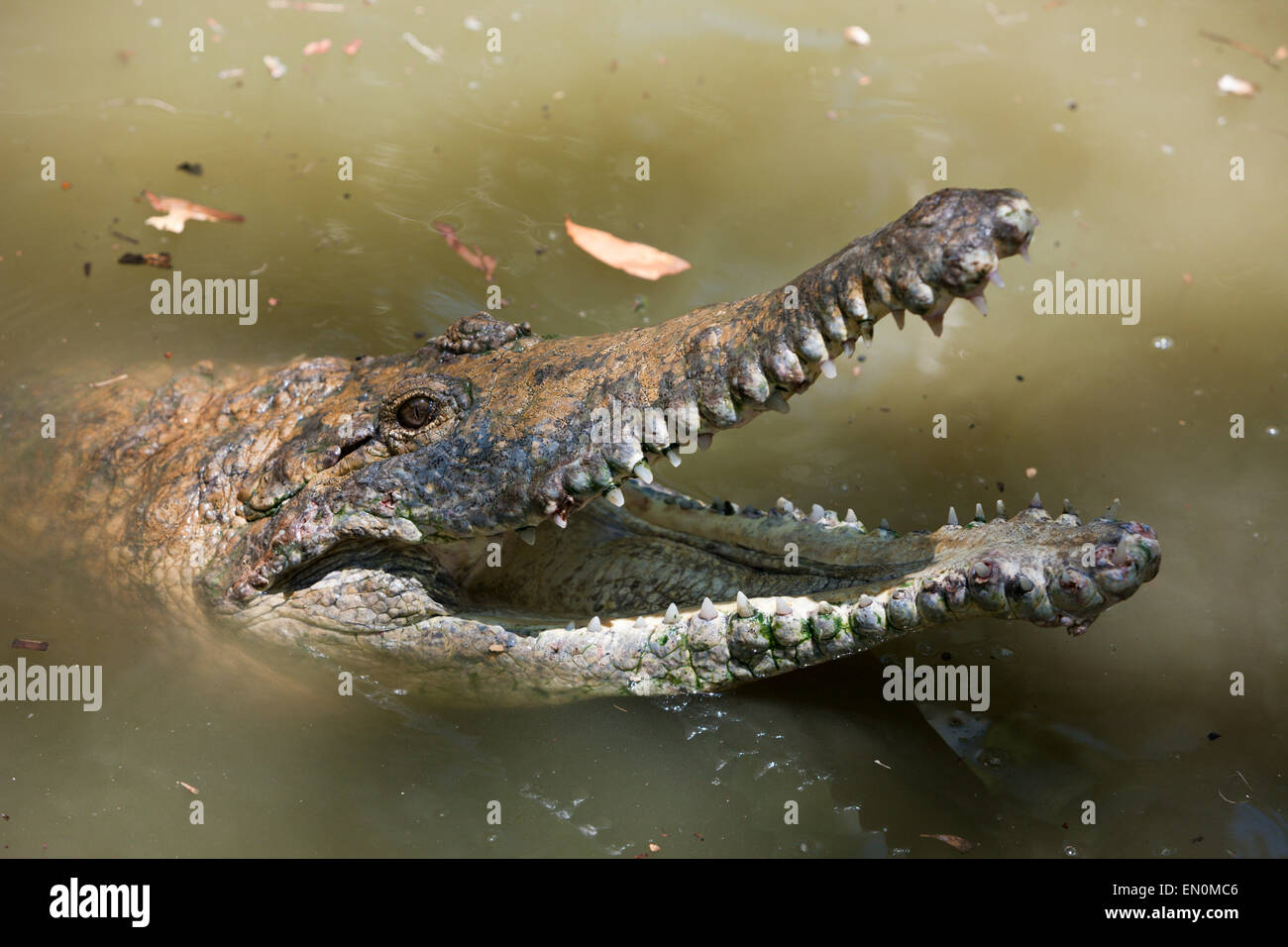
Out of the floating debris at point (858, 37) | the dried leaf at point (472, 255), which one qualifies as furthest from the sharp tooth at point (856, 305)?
the floating debris at point (858, 37)

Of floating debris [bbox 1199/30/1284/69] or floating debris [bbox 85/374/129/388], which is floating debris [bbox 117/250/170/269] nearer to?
floating debris [bbox 85/374/129/388]

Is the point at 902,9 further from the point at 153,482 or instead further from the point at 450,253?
the point at 153,482

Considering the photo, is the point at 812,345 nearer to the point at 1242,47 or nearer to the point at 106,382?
the point at 106,382

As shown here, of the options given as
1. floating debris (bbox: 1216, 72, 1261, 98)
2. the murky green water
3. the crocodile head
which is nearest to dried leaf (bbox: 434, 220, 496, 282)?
the murky green water

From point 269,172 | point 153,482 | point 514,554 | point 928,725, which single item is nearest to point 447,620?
point 514,554

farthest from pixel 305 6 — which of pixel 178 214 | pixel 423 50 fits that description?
pixel 178 214

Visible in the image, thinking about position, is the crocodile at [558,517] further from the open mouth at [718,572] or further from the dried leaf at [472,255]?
the dried leaf at [472,255]
